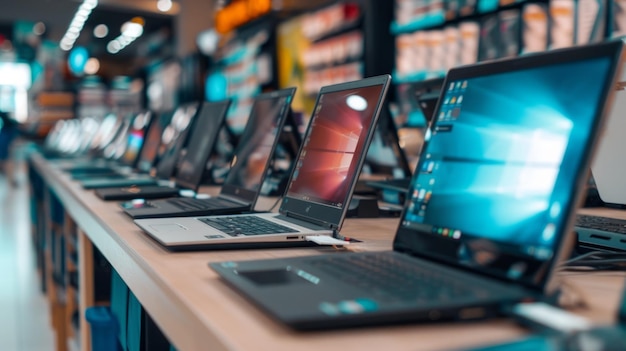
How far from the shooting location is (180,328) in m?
0.87

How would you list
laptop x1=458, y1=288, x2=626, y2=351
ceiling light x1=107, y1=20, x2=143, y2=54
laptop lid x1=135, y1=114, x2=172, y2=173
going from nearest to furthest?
laptop x1=458, y1=288, x2=626, y2=351 → laptop lid x1=135, y1=114, x2=172, y2=173 → ceiling light x1=107, y1=20, x2=143, y2=54

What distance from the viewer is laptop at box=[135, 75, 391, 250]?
4.07ft

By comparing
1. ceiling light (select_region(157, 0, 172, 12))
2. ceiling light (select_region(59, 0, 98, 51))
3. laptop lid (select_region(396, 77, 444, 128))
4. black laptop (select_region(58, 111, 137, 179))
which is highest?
ceiling light (select_region(157, 0, 172, 12))

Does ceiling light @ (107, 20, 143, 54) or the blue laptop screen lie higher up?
ceiling light @ (107, 20, 143, 54)

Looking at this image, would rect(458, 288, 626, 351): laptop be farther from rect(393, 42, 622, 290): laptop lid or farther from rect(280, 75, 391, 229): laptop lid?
rect(280, 75, 391, 229): laptop lid

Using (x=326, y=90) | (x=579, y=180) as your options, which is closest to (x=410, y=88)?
(x=326, y=90)

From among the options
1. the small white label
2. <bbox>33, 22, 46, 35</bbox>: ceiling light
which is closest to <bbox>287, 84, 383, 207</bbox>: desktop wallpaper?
the small white label

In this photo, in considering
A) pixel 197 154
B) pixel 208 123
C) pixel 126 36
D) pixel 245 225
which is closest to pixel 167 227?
pixel 245 225

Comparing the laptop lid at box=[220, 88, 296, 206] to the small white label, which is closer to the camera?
the small white label

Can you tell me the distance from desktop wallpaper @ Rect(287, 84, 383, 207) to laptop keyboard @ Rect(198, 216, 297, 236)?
118 millimetres

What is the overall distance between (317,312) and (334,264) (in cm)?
26

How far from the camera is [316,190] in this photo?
1.45 meters

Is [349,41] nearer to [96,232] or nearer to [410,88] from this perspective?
[410,88]

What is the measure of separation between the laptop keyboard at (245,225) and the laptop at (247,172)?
14 cm
